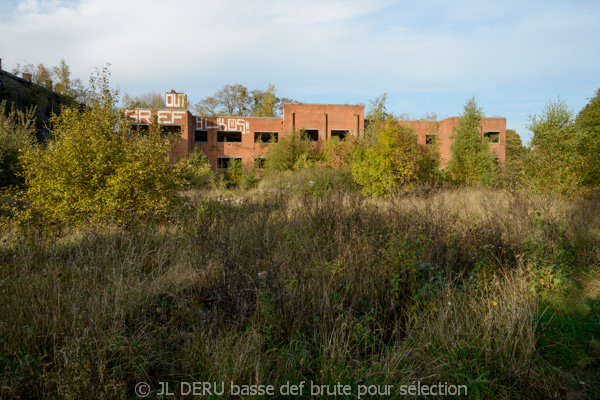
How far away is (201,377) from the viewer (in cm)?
254

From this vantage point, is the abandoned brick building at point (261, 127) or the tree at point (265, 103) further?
the tree at point (265, 103)

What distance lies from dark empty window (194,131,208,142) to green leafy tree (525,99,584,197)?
2914 centimetres

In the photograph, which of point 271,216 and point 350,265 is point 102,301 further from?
point 271,216

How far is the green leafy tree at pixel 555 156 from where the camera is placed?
10484 millimetres

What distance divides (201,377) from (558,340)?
322cm

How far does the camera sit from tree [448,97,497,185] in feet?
78.2

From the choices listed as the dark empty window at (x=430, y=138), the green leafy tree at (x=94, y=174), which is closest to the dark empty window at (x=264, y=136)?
the dark empty window at (x=430, y=138)

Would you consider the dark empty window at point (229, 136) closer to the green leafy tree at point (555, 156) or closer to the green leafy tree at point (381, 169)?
the green leafy tree at point (381, 169)

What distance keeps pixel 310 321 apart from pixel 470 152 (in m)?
24.5

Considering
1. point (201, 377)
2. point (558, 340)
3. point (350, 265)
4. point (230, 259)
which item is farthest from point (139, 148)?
point (558, 340)

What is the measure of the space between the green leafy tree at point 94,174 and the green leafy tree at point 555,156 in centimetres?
977

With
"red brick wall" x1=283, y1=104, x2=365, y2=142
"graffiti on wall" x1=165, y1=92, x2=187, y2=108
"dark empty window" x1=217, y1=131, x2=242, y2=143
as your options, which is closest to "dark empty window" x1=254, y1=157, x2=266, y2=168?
"red brick wall" x1=283, y1=104, x2=365, y2=142

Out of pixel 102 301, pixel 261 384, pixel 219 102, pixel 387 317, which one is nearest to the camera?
pixel 261 384

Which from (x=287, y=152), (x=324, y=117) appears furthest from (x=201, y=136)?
(x=324, y=117)
